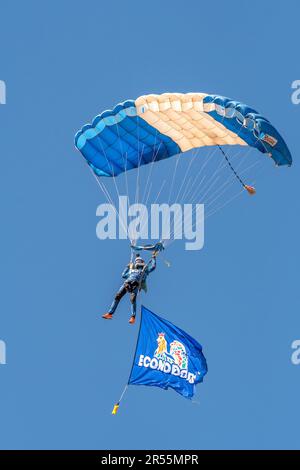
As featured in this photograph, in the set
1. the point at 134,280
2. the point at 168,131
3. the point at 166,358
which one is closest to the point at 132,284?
the point at 134,280

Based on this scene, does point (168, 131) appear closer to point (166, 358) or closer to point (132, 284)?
point (132, 284)

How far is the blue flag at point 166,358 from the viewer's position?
22484 mm

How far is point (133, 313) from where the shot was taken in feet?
73.0

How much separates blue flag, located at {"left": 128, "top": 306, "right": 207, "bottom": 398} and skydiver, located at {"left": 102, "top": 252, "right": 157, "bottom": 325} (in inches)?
23.5

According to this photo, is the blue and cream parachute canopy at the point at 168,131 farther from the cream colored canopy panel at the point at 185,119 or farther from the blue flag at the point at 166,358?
the blue flag at the point at 166,358

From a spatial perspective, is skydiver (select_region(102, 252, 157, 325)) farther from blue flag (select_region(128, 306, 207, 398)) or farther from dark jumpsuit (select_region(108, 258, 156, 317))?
blue flag (select_region(128, 306, 207, 398))

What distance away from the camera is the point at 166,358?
22.9 m

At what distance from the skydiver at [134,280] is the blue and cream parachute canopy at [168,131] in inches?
106

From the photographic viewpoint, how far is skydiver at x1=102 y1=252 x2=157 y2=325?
22.4 metres
